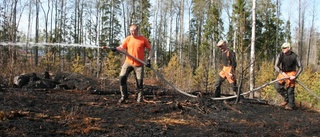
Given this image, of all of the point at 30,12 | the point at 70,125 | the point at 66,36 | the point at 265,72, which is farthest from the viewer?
the point at 66,36

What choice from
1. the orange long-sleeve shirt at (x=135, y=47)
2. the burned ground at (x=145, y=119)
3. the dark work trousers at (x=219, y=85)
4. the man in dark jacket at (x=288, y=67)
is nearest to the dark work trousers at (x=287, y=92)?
the man in dark jacket at (x=288, y=67)

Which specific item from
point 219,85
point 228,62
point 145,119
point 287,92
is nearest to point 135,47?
point 145,119

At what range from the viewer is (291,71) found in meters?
7.91

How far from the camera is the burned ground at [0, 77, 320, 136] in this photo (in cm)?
439

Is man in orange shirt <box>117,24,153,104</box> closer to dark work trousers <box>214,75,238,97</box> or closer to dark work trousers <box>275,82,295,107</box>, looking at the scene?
dark work trousers <box>214,75,238,97</box>

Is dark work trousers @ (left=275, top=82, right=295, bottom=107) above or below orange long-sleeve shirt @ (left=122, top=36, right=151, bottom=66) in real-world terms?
below

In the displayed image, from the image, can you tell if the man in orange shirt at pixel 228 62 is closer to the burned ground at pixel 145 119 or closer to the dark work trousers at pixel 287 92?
→ the burned ground at pixel 145 119

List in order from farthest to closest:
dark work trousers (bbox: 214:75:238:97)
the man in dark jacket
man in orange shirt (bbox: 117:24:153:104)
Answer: dark work trousers (bbox: 214:75:238:97) < the man in dark jacket < man in orange shirt (bbox: 117:24:153:104)

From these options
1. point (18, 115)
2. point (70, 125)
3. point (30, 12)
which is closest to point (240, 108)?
point (70, 125)

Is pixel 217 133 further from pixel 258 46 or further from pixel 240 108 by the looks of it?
pixel 258 46

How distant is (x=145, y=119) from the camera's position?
5504 mm

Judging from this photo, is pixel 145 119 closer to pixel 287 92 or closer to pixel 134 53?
pixel 134 53

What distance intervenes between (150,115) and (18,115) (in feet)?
7.49

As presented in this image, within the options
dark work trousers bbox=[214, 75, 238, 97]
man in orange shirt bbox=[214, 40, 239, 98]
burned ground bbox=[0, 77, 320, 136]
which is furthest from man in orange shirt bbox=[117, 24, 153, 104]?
dark work trousers bbox=[214, 75, 238, 97]
